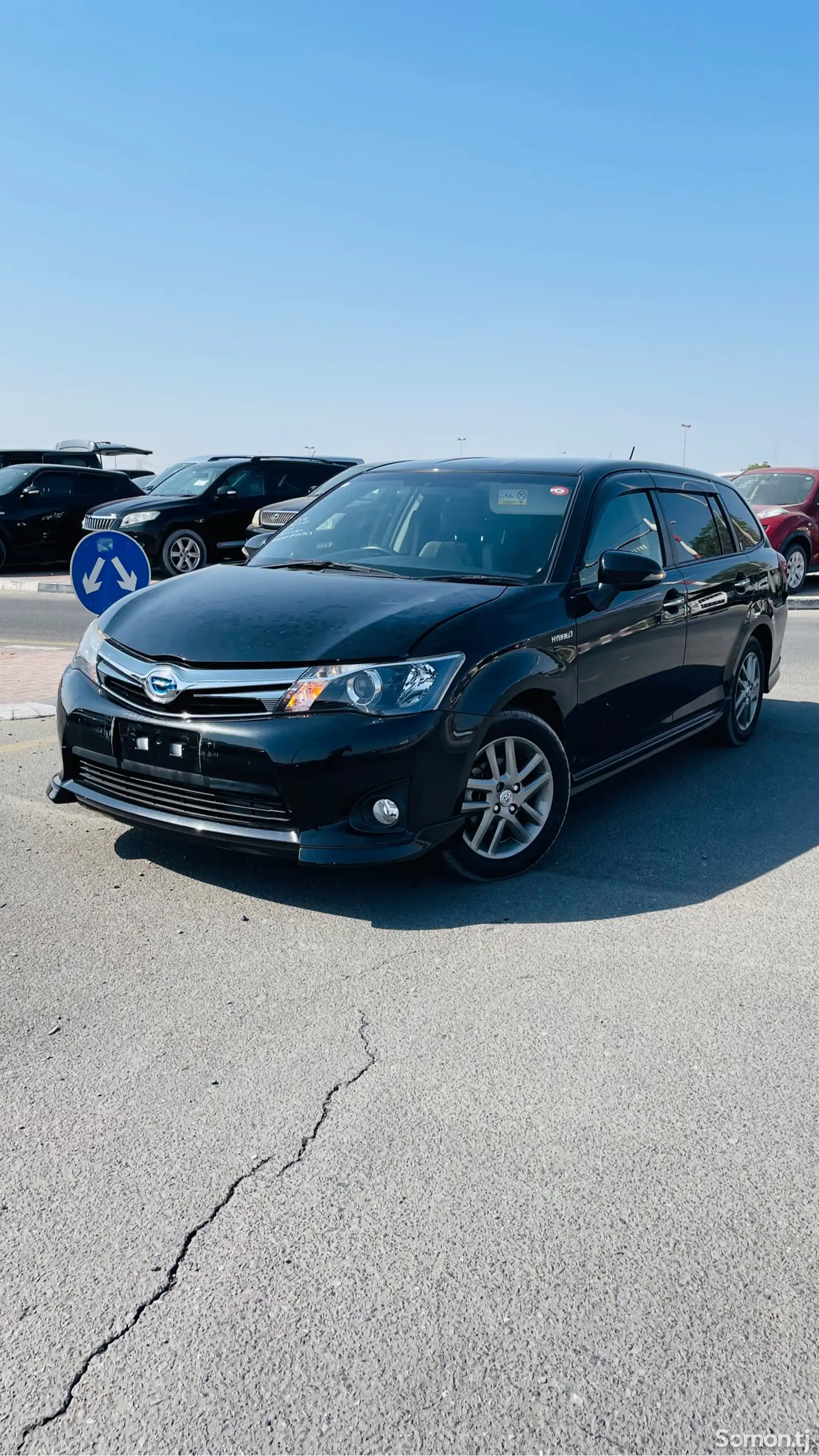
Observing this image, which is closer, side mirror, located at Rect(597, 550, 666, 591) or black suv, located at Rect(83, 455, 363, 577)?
side mirror, located at Rect(597, 550, 666, 591)

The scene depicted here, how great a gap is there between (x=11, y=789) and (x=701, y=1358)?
15.2 ft

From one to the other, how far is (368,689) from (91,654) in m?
1.35

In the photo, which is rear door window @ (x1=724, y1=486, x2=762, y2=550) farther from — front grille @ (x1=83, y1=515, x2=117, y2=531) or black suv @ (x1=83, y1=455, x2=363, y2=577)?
front grille @ (x1=83, y1=515, x2=117, y2=531)

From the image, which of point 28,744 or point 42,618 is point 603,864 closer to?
point 28,744

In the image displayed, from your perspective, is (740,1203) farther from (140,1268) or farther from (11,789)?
(11,789)

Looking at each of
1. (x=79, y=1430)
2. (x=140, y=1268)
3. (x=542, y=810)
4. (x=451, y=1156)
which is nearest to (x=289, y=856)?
(x=542, y=810)

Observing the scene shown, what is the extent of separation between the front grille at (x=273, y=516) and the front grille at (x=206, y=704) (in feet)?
22.0

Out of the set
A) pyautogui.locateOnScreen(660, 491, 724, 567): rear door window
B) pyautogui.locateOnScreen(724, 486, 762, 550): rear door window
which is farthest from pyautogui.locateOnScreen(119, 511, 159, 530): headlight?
pyautogui.locateOnScreen(660, 491, 724, 567): rear door window

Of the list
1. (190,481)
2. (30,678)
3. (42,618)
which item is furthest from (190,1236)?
(190,481)

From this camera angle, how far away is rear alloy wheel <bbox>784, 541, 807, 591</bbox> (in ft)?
58.9

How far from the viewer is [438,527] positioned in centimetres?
553

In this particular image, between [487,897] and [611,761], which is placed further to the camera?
[611,761]

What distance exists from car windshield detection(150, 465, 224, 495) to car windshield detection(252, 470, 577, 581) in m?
12.1

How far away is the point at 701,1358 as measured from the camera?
221 centimetres
